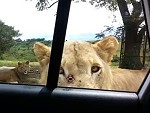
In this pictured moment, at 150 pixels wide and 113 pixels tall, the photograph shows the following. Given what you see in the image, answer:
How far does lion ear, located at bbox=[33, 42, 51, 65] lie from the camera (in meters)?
3.36

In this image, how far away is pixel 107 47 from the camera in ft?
11.4

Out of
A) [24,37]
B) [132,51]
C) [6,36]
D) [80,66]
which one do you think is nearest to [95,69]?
[80,66]

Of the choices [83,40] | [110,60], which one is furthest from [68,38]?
[110,60]

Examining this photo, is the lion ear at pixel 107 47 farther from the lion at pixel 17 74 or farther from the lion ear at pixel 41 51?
the lion at pixel 17 74

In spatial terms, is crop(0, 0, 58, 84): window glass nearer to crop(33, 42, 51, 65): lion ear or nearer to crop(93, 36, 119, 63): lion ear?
crop(33, 42, 51, 65): lion ear

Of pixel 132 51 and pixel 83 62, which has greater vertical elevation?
pixel 132 51

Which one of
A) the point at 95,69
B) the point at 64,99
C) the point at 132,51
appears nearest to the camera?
the point at 64,99

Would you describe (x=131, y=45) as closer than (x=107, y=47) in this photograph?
Yes

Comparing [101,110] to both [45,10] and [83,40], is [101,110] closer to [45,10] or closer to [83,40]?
[83,40]

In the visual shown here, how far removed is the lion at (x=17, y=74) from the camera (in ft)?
11.1

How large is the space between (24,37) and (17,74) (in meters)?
0.36

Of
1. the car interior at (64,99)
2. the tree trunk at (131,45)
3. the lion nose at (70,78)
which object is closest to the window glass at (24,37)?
the car interior at (64,99)

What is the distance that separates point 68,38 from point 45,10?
0.32 meters

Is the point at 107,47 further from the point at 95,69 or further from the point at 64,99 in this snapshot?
the point at 64,99
